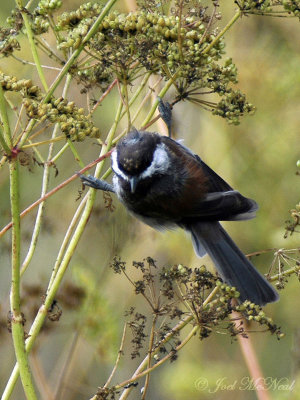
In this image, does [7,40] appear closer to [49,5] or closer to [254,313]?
[49,5]

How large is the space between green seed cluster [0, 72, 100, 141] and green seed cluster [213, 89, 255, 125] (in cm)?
69

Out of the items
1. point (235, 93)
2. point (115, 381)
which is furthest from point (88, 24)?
point (115, 381)

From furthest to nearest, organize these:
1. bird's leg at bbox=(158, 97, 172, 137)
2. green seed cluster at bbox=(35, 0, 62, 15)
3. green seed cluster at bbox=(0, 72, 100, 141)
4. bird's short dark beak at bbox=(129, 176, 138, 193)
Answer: bird's short dark beak at bbox=(129, 176, 138, 193) → bird's leg at bbox=(158, 97, 172, 137) → green seed cluster at bbox=(35, 0, 62, 15) → green seed cluster at bbox=(0, 72, 100, 141)

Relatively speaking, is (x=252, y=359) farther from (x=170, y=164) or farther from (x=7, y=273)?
(x=7, y=273)

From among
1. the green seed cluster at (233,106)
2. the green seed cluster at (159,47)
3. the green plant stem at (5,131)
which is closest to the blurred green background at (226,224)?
the green seed cluster at (233,106)

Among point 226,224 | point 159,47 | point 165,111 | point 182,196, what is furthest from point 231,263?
point 159,47

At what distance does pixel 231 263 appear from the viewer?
11.9 ft

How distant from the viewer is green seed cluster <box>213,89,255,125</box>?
9.74ft

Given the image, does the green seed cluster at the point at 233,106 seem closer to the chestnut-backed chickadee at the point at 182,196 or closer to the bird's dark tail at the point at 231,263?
the chestnut-backed chickadee at the point at 182,196

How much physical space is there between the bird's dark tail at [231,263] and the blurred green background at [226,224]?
0.25 m

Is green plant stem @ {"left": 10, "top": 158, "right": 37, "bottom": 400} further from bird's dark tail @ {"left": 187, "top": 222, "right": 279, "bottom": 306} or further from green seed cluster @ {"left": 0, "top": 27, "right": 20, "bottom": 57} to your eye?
bird's dark tail @ {"left": 187, "top": 222, "right": 279, "bottom": 306}

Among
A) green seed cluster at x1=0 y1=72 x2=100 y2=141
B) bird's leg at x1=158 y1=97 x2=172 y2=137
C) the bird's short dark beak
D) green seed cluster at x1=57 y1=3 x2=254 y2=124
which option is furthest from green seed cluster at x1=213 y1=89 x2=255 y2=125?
the bird's short dark beak

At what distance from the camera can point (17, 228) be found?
2.18 metres

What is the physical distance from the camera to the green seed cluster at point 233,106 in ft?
9.74
